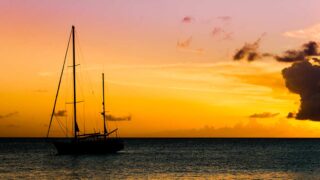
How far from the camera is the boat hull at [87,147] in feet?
333

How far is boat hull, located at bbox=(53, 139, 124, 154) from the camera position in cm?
10156

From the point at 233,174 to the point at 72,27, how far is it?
43098 millimetres

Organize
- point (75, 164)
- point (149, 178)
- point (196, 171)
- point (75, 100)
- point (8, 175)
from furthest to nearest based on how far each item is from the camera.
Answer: point (75, 100) → point (75, 164) → point (196, 171) → point (8, 175) → point (149, 178)

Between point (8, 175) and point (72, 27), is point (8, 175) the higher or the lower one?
the lower one

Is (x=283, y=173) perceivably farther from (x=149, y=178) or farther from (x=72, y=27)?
(x=72, y=27)

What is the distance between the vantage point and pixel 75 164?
88312 millimetres

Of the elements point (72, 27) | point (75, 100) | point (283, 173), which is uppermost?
point (72, 27)

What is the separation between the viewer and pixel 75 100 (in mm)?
96500

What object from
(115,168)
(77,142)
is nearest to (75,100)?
(77,142)

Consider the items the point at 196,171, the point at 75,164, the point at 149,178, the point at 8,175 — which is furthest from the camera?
the point at 75,164

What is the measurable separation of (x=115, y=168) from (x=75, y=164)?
880 cm

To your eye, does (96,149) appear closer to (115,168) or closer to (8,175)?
(115,168)

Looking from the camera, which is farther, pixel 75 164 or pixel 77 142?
pixel 77 142

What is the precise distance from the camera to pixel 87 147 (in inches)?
4053
